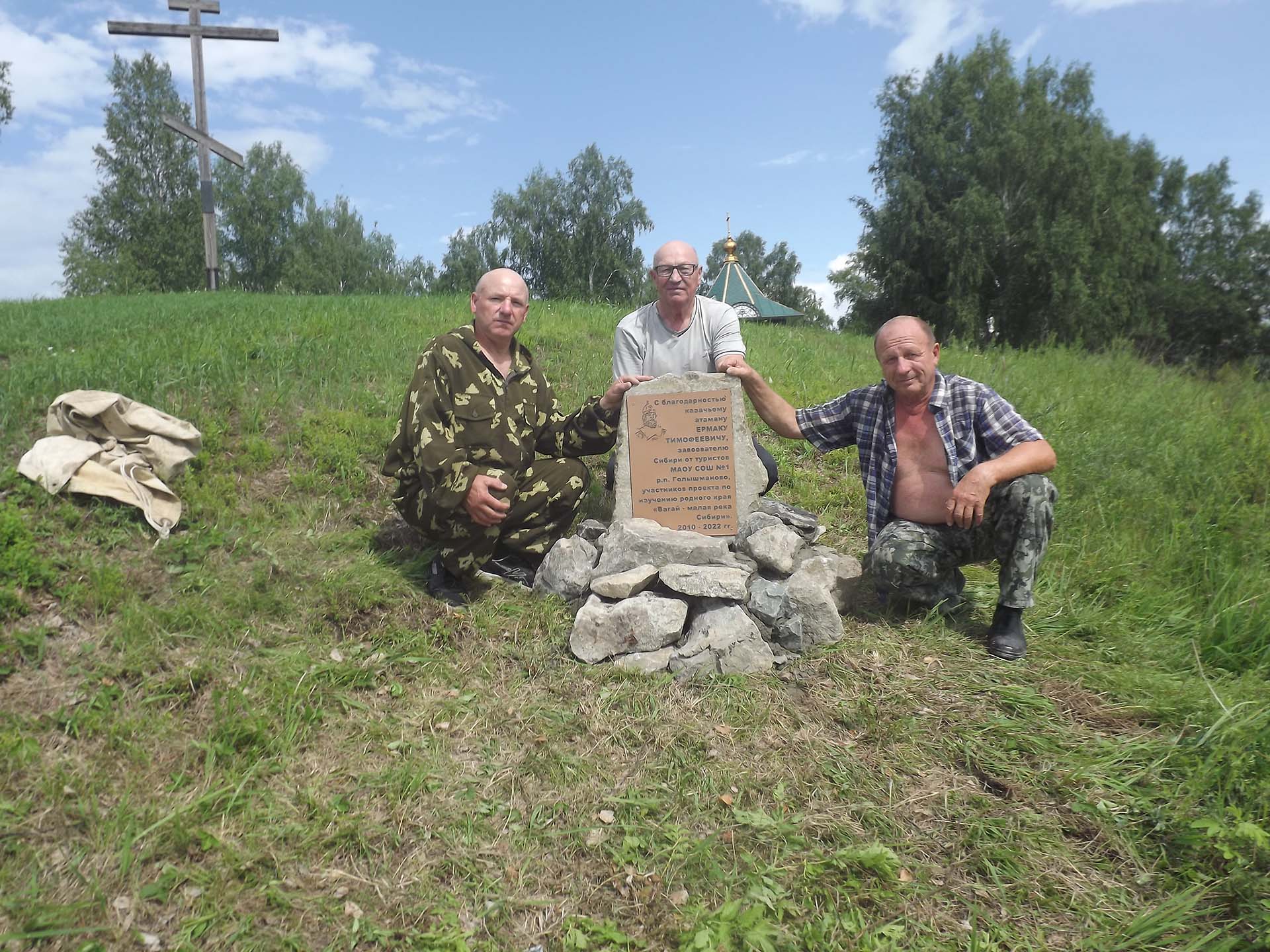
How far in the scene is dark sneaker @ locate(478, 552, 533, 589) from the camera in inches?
171

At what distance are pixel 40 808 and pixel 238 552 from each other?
173 centimetres

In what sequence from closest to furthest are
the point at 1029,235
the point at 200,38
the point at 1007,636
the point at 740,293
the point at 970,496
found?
the point at 970,496 → the point at 1007,636 → the point at 200,38 → the point at 740,293 → the point at 1029,235

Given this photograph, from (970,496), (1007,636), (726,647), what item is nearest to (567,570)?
(726,647)

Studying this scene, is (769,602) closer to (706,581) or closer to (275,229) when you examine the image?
(706,581)

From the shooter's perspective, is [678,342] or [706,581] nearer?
[706,581]

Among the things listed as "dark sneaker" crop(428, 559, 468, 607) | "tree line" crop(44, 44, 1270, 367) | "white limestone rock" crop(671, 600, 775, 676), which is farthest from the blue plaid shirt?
"tree line" crop(44, 44, 1270, 367)

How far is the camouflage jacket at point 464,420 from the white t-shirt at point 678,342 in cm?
41

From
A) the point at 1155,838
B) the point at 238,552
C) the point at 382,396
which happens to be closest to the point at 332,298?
the point at 382,396

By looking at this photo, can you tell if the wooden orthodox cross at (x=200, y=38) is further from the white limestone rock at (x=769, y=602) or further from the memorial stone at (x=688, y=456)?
the white limestone rock at (x=769, y=602)

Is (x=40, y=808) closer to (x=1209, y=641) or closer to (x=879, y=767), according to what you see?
(x=879, y=767)

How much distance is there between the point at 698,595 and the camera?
12.0 ft

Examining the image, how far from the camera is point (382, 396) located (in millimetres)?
6180

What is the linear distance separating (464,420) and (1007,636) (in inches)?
118

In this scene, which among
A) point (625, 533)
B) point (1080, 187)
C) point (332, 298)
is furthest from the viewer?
point (1080, 187)
